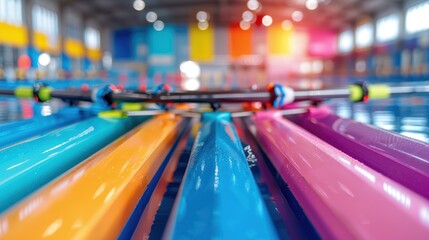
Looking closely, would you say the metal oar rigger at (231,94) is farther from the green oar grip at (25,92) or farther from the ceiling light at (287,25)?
the ceiling light at (287,25)

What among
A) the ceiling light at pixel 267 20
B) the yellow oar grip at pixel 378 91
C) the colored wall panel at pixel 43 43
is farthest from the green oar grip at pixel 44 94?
the ceiling light at pixel 267 20

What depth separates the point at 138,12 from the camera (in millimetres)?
17797

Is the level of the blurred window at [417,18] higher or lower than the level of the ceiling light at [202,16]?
lower

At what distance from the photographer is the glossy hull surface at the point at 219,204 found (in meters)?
0.67

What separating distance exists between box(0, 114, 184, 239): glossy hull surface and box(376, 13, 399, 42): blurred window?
60.1 feet

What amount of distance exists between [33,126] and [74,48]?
1828 centimetres

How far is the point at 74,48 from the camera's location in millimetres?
18672

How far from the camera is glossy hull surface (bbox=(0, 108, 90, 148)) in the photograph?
5.73ft

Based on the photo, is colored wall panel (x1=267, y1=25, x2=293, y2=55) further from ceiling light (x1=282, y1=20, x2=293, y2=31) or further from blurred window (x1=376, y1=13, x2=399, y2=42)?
blurred window (x1=376, y1=13, x2=399, y2=42)

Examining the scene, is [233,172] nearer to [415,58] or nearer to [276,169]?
[276,169]

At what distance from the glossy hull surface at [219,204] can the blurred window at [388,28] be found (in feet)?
59.9

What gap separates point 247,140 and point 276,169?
0.61 m

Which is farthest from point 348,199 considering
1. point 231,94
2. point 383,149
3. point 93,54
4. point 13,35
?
point 93,54

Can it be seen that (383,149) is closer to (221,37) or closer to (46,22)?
(46,22)
